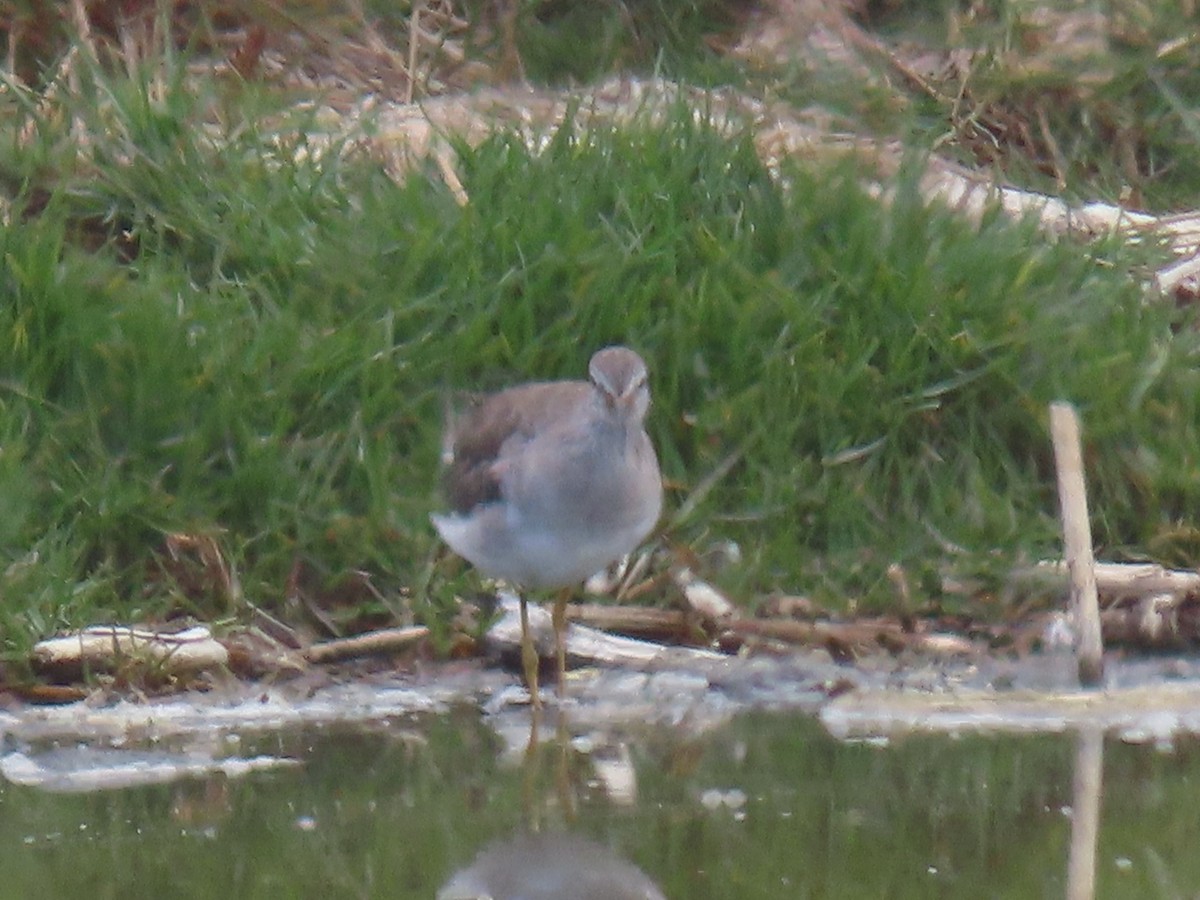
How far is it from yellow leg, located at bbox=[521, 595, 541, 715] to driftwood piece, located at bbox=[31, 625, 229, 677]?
2.32 ft

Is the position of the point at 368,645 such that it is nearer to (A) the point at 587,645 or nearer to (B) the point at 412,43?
(A) the point at 587,645

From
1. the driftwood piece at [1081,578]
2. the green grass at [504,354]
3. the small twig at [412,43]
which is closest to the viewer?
the driftwood piece at [1081,578]

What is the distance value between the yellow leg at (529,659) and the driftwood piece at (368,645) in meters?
0.26

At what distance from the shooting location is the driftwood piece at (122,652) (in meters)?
5.68

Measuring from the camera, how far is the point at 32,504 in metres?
6.03

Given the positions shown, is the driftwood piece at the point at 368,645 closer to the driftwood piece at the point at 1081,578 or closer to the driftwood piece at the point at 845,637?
the driftwood piece at the point at 845,637

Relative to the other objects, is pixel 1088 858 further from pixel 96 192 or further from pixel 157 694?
pixel 96 192

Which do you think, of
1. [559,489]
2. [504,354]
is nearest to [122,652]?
[559,489]

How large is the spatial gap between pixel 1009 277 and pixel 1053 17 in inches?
88.4

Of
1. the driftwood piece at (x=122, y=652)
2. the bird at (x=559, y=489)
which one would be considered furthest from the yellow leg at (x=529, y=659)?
the driftwood piece at (x=122, y=652)

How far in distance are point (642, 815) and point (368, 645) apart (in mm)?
1472

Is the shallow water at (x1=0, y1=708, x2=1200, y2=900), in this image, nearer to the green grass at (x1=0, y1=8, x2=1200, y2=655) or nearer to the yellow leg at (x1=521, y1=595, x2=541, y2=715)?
the yellow leg at (x1=521, y1=595, x2=541, y2=715)

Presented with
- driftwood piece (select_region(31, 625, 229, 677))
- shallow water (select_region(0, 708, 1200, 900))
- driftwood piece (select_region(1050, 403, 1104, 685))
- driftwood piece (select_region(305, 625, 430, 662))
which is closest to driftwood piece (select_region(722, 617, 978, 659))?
driftwood piece (select_region(1050, 403, 1104, 685))

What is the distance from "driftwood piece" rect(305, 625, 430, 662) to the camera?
592cm
